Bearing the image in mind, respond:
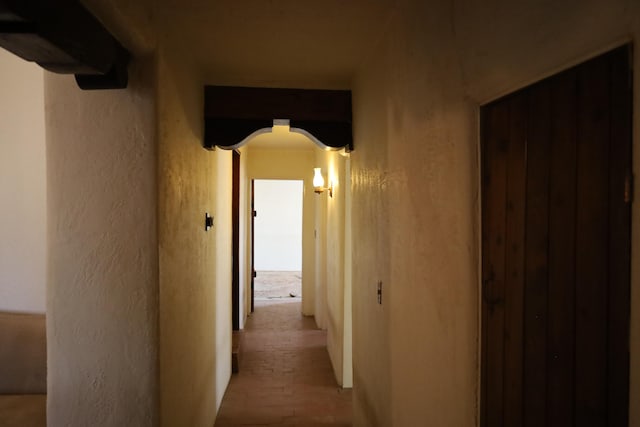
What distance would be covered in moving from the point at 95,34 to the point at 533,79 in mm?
1263

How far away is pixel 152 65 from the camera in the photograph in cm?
142

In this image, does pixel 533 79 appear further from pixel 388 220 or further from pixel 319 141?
pixel 319 141

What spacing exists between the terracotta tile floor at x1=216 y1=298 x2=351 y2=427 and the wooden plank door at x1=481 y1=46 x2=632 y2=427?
194cm

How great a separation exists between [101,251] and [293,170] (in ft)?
14.0

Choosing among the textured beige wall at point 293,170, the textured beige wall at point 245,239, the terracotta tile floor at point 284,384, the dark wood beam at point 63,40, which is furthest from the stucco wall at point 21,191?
the textured beige wall at point 293,170

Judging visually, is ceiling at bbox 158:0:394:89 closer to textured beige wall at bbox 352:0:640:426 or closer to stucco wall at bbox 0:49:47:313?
textured beige wall at bbox 352:0:640:426

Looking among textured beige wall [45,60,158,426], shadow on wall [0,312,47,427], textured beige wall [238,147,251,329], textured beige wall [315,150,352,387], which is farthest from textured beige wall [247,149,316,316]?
textured beige wall [45,60,158,426]

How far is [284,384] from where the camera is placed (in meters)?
3.29

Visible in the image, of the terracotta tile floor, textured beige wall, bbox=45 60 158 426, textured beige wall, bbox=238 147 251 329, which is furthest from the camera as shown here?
textured beige wall, bbox=238 147 251 329

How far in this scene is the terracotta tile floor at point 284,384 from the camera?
2766mm

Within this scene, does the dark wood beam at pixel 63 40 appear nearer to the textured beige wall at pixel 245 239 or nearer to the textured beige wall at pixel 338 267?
the textured beige wall at pixel 338 267

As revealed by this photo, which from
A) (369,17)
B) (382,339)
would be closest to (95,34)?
(369,17)

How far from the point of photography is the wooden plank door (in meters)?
0.78

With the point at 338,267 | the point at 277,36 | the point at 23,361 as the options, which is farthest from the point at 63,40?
the point at 338,267
